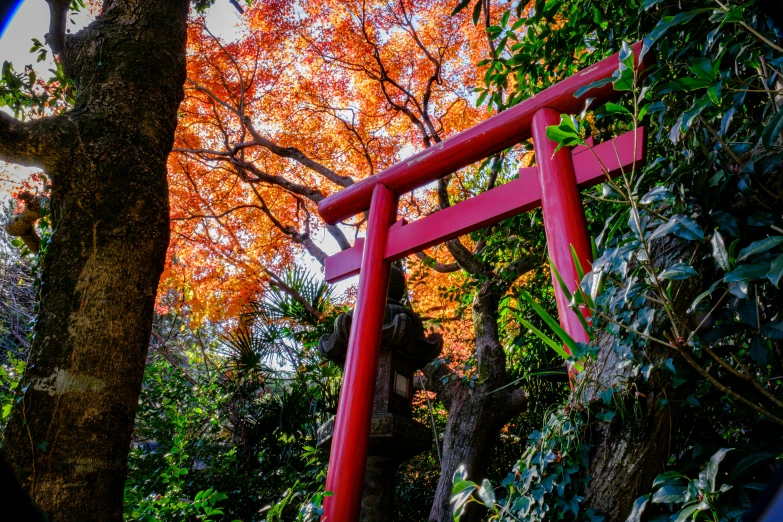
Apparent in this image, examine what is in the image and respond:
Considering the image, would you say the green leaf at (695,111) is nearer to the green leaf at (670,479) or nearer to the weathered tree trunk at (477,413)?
the green leaf at (670,479)

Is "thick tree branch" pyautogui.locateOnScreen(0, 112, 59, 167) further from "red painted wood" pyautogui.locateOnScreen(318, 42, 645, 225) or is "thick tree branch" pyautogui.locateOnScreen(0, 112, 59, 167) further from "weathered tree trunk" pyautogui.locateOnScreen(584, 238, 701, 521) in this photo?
"weathered tree trunk" pyautogui.locateOnScreen(584, 238, 701, 521)

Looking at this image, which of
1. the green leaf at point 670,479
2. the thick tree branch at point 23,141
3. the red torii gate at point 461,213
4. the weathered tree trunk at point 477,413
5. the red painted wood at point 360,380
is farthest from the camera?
the weathered tree trunk at point 477,413

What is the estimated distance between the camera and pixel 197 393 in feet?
19.8

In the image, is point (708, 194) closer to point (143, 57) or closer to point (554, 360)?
point (143, 57)

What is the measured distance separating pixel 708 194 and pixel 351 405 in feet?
7.08

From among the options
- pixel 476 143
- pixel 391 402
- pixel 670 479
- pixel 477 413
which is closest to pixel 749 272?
pixel 670 479

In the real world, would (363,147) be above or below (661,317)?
above

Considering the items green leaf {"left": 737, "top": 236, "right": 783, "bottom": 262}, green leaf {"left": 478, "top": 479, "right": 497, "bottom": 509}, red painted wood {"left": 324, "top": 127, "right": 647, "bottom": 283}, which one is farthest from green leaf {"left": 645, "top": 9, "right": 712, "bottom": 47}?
green leaf {"left": 478, "top": 479, "right": 497, "bottom": 509}

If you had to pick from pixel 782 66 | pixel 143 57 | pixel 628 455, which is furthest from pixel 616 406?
pixel 143 57

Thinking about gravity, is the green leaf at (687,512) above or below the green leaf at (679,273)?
below

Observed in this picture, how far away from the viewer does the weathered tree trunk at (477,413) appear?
4285 millimetres

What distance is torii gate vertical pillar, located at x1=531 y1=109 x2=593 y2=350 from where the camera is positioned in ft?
7.38

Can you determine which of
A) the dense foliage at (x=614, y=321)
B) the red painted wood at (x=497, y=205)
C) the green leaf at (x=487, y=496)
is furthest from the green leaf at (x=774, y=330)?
the red painted wood at (x=497, y=205)

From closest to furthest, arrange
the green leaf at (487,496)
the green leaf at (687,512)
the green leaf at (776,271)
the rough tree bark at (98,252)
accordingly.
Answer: the green leaf at (776,271) < the green leaf at (687,512) < the green leaf at (487,496) < the rough tree bark at (98,252)
